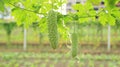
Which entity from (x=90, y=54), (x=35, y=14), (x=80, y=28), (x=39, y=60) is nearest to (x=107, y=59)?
(x=90, y=54)

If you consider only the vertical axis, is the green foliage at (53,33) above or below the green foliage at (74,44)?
above

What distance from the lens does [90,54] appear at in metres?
12.4

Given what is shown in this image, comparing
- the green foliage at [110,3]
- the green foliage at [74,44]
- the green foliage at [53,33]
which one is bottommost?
the green foliage at [74,44]

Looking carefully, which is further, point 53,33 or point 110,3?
point 110,3

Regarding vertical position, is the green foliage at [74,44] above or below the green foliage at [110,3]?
below

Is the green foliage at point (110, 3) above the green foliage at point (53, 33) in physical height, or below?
above

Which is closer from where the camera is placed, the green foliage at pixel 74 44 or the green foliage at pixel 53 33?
the green foliage at pixel 53 33

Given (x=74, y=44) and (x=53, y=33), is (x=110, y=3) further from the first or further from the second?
(x=53, y=33)

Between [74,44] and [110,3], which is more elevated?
[110,3]

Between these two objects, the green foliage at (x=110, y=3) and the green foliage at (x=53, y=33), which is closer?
the green foliage at (x=53, y=33)

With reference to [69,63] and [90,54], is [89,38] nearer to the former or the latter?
[90,54]

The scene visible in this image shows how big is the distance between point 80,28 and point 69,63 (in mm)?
4078

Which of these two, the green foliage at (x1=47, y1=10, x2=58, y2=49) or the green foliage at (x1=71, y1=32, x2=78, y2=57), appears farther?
the green foliage at (x1=71, y1=32, x2=78, y2=57)

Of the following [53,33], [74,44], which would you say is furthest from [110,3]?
[53,33]
